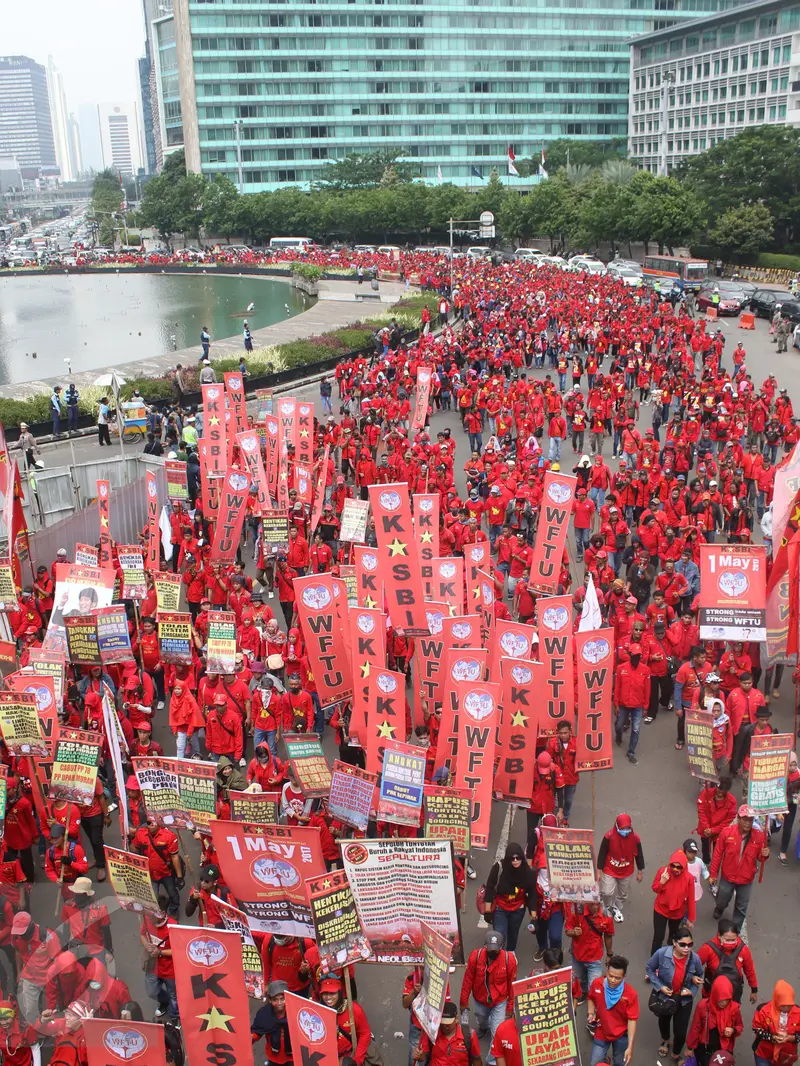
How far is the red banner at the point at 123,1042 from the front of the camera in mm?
5672

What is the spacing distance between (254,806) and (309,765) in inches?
40.4

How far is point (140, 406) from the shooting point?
83.9 feet

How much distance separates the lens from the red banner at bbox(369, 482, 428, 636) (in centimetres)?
1063

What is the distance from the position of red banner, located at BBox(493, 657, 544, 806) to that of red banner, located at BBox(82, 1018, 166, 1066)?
391cm

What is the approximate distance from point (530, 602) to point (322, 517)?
4.83 metres

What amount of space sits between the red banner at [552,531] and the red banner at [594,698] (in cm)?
316

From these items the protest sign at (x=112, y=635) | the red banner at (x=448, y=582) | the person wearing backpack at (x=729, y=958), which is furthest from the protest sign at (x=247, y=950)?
the red banner at (x=448, y=582)

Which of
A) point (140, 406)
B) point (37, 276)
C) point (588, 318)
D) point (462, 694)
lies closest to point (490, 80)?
point (37, 276)

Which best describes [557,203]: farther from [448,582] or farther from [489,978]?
[489,978]

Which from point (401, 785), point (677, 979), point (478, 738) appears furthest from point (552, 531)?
point (677, 979)

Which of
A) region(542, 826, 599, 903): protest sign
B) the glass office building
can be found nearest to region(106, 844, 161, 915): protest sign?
region(542, 826, 599, 903): protest sign

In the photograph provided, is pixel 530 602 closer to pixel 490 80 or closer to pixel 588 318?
pixel 588 318

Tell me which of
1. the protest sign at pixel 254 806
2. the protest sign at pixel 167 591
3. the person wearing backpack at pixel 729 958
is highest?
the protest sign at pixel 167 591

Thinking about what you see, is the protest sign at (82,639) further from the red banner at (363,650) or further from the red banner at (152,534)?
the red banner at (152,534)
